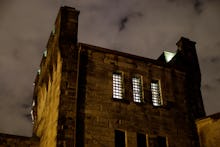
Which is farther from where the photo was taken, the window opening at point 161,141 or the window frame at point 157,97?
the window frame at point 157,97

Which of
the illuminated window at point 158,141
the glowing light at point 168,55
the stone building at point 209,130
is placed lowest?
the illuminated window at point 158,141

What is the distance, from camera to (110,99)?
20.2 metres

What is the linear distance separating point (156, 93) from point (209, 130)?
14.1 ft

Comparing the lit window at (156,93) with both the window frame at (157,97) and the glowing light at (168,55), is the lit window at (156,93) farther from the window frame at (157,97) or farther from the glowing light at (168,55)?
the glowing light at (168,55)

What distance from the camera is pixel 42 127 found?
22.9 meters

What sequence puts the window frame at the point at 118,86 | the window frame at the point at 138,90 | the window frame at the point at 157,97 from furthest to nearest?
1. the window frame at the point at 157,97
2. the window frame at the point at 138,90
3. the window frame at the point at 118,86

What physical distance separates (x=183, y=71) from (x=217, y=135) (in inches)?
221

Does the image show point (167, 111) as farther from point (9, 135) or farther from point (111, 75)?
point (9, 135)

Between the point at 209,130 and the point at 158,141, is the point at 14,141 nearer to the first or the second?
the point at 158,141

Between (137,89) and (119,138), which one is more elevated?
(137,89)

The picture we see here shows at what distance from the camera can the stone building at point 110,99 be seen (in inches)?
740

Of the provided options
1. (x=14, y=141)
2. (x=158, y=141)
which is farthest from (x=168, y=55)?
(x=14, y=141)

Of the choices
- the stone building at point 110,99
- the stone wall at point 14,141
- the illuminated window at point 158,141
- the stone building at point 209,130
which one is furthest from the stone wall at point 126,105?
the stone wall at point 14,141

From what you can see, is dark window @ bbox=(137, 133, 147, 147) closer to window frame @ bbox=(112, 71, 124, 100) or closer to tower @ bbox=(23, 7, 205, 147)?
tower @ bbox=(23, 7, 205, 147)
